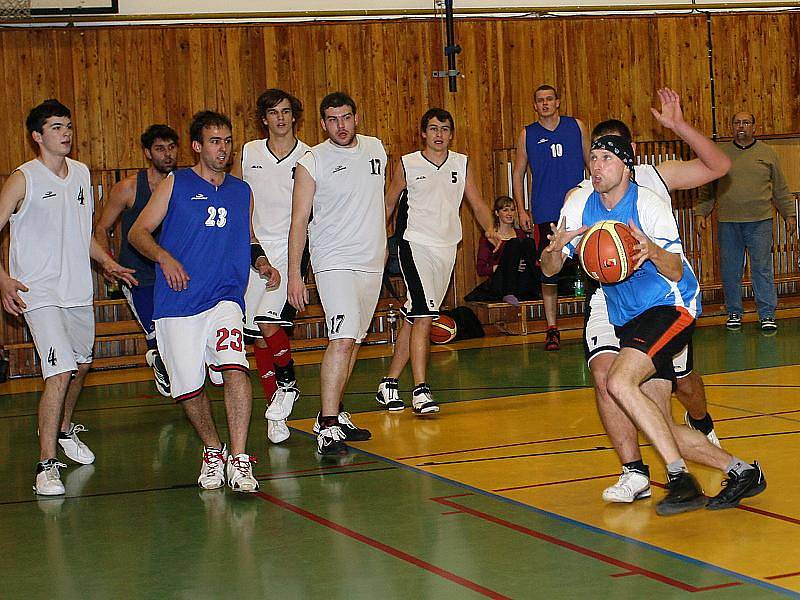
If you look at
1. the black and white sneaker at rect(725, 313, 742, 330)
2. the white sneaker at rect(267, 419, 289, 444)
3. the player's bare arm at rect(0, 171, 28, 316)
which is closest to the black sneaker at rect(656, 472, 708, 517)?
the white sneaker at rect(267, 419, 289, 444)

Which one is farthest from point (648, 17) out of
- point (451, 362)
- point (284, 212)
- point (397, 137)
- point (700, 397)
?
point (700, 397)

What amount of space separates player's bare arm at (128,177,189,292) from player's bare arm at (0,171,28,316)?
29.4 inches

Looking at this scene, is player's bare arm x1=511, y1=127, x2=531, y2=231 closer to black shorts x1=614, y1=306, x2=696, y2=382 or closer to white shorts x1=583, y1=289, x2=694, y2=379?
white shorts x1=583, y1=289, x2=694, y2=379

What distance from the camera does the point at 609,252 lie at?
522 centimetres

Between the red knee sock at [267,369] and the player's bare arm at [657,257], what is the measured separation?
3717mm

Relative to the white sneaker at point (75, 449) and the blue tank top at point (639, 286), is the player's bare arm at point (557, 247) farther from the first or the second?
the white sneaker at point (75, 449)

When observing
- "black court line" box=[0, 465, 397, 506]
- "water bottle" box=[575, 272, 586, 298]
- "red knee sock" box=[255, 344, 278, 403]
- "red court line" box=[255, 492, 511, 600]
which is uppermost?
"water bottle" box=[575, 272, 586, 298]

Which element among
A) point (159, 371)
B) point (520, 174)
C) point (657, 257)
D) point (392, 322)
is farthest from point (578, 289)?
point (657, 257)

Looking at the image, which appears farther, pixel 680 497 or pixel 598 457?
pixel 598 457

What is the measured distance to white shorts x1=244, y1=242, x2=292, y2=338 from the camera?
27.2 feet

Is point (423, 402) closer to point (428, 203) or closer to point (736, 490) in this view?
point (428, 203)

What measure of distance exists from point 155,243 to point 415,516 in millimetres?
2134

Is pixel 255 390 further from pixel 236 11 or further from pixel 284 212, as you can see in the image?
pixel 236 11

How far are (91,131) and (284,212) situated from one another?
6362 mm
